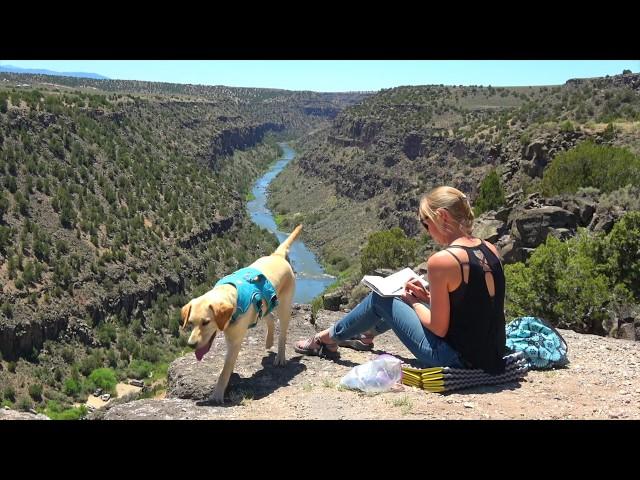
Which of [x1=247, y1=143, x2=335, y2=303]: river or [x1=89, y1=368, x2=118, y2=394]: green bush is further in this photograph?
[x1=247, y1=143, x2=335, y2=303]: river

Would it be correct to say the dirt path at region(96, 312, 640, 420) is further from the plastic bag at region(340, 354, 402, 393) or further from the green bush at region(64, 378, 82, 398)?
the green bush at region(64, 378, 82, 398)

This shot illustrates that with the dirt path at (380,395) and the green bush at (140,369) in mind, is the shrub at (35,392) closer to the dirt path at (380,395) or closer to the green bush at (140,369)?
the green bush at (140,369)

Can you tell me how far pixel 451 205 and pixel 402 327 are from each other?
1.36 metres

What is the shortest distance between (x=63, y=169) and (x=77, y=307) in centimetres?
1472

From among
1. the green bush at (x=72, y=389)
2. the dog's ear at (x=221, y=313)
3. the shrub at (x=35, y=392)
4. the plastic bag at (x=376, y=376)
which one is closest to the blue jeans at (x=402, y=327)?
the plastic bag at (x=376, y=376)

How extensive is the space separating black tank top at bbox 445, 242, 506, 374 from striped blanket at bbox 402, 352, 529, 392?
0.37 feet

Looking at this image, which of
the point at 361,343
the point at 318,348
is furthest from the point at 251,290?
the point at 361,343

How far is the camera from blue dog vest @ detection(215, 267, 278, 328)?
6.34 meters

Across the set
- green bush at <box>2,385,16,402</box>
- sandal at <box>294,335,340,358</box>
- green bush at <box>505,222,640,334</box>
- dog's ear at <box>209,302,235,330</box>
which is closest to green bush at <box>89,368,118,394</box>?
green bush at <box>2,385,16,402</box>

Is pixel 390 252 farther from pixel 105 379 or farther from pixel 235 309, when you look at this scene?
pixel 235 309

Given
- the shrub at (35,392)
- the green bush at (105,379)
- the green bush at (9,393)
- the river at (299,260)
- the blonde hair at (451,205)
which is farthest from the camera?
the river at (299,260)

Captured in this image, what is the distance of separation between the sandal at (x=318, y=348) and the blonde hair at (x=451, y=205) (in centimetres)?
260

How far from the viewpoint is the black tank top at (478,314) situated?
5.28 metres
